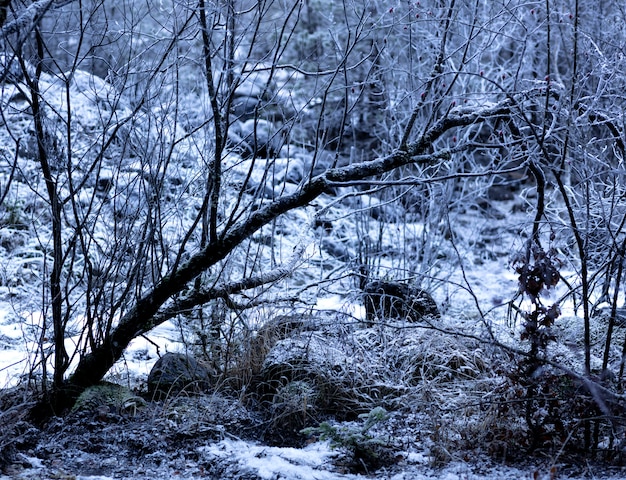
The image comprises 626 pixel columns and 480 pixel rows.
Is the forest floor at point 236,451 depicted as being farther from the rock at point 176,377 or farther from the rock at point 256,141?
Result: the rock at point 256,141

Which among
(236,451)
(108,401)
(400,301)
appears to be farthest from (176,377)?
(400,301)

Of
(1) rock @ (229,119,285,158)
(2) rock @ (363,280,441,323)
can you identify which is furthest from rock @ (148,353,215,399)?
(2) rock @ (363,280,441,323)

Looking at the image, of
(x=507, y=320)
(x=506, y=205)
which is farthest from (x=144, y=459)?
(x=506, y=205)

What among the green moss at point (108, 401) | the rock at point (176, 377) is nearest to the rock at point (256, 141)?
the rock at point (176, 377)

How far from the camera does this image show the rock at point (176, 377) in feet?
13.4

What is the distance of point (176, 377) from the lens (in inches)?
161

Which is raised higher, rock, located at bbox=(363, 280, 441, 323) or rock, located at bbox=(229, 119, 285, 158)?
rock, located at bbox=(229, 119, 285, 158)

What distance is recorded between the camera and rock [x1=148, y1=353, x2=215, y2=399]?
4070mm

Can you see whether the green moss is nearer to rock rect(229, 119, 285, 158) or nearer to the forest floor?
the forest floor

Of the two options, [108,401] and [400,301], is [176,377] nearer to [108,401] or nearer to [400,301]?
[108,401]

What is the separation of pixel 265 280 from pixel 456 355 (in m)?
1.37

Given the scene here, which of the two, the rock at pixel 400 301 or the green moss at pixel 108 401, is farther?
the rock at pixel 400 301

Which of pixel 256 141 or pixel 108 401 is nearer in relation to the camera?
pixel 256 141

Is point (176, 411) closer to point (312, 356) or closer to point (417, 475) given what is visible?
point (312, 356)
